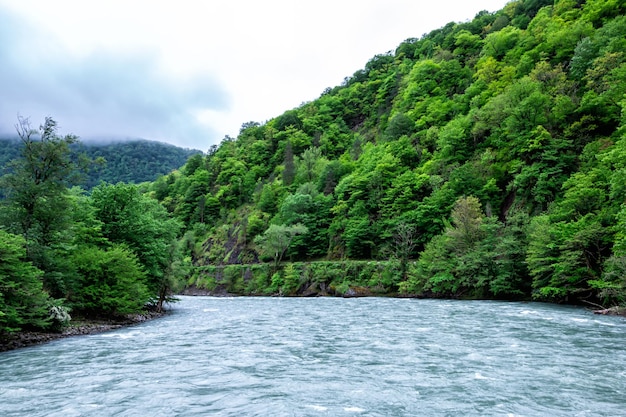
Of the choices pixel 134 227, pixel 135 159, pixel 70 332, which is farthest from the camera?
pixel 135 159

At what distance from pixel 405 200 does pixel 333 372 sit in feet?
170

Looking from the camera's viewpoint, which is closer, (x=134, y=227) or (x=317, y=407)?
(x=317, y=407)

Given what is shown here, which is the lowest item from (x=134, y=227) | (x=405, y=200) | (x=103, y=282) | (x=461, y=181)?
(x=103, y=282)

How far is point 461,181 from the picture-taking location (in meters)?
56.2

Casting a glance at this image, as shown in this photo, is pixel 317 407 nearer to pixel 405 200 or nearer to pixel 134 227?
pixel 134 227

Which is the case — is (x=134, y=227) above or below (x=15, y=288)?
above

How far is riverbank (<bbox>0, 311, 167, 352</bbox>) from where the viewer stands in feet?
61.8

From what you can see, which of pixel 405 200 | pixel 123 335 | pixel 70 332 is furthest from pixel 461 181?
pixel 70 332

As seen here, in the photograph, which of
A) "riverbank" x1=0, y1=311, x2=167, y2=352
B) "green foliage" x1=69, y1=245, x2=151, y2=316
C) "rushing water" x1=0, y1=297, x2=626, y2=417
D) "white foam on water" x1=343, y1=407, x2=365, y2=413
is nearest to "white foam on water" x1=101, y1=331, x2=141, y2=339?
"rushing water" x1=0, y1=297, x2=626, y2=417

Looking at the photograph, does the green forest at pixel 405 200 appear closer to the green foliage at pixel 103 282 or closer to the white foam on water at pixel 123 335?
the green foliage at pixel 103 282

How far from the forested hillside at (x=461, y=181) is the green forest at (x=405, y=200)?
265mm

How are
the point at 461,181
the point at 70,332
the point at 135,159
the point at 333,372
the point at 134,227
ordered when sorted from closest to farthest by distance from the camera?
the point at 333,372 → the point at 70,332 → the point at 134,227 → the point at 461,181 → the point at 135,159

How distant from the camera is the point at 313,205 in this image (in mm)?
76000

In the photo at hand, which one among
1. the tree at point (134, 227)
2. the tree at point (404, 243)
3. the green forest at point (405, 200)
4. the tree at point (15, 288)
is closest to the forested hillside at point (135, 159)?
the green forest at point (405, 200)
